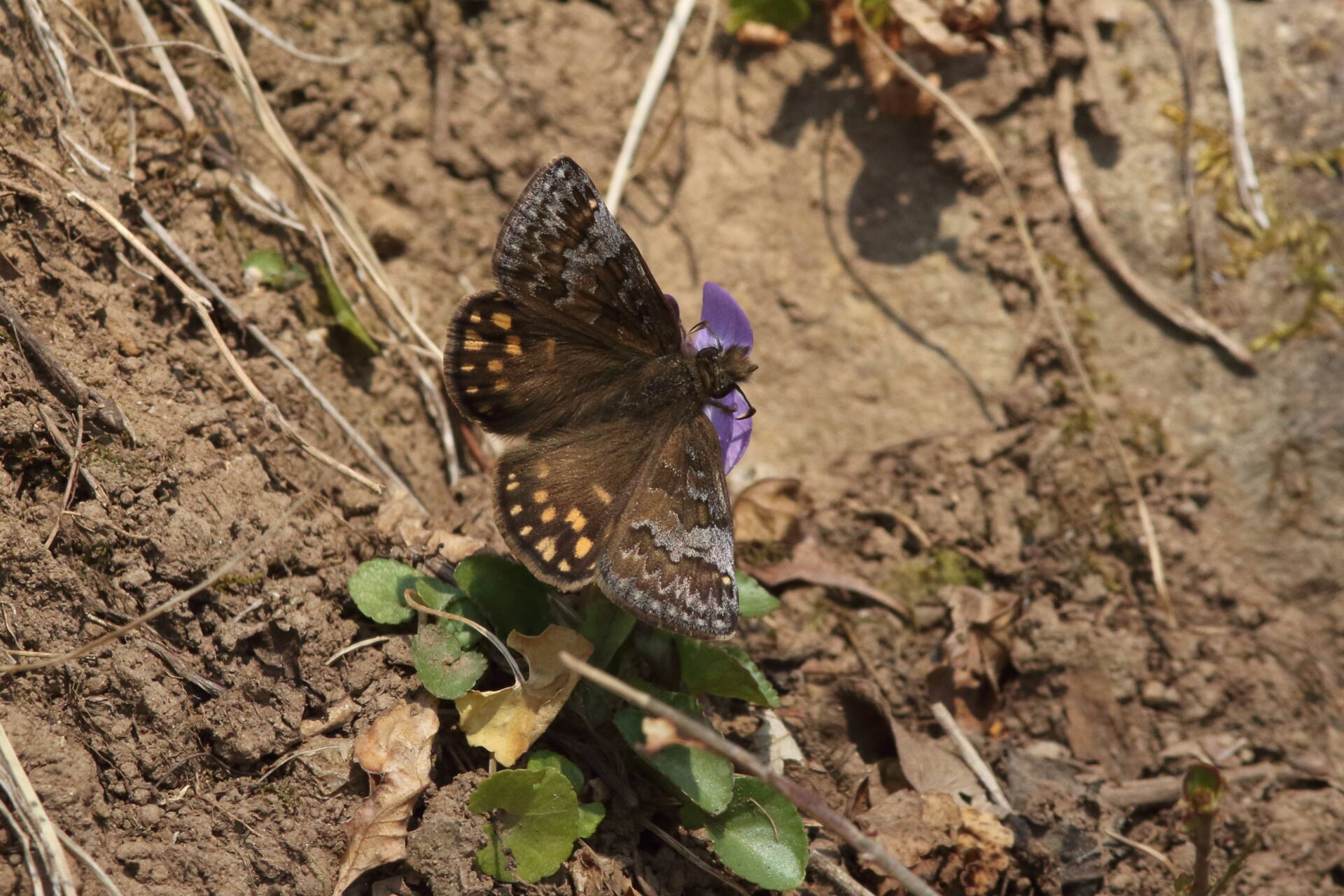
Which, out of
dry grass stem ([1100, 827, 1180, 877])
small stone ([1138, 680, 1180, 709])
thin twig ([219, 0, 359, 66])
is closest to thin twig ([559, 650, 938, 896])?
dry grass stem ([1100, 827, 1180, 877])

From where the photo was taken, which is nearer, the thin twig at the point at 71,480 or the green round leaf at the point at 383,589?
the thin twig at the point at 71,480

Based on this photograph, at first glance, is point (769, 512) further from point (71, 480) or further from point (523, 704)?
point (71, 480)

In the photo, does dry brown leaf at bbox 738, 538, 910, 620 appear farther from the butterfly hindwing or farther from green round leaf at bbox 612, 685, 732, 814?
the butterfly hindwing

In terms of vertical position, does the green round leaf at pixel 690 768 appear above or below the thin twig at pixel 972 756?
above

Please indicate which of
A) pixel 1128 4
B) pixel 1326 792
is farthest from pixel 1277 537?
pixel 1128 4

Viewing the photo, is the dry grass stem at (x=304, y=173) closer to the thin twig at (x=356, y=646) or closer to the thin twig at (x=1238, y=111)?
the thin twig at (x=356, y=646)

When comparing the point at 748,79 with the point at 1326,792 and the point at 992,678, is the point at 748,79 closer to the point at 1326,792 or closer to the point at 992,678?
the point at 992,678

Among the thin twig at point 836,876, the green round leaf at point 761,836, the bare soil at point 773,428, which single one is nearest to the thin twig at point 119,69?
the bare soil at point 773,428
